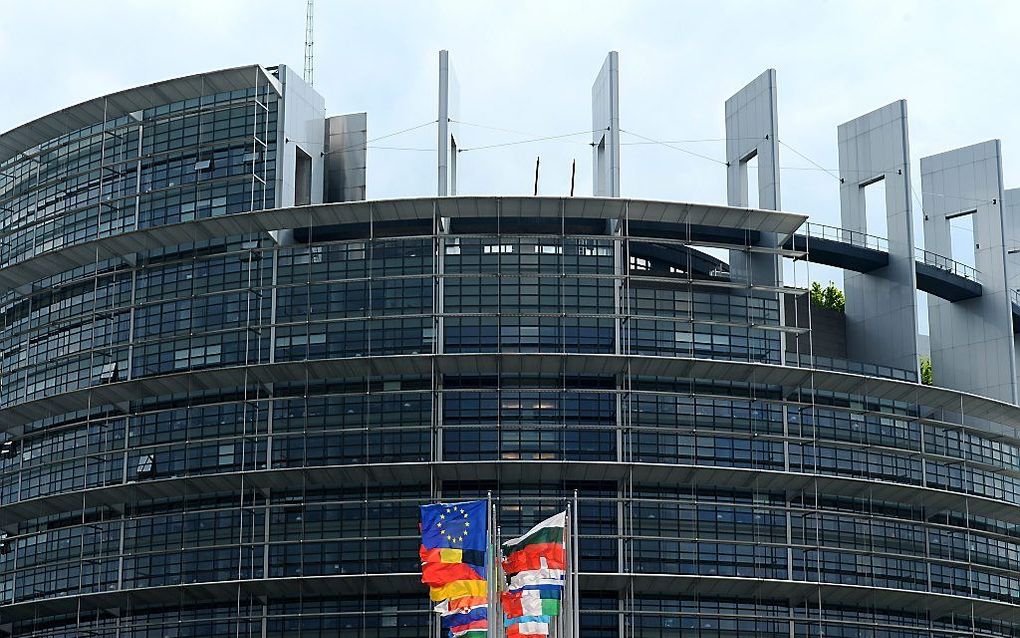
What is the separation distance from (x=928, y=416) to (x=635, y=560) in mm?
20191

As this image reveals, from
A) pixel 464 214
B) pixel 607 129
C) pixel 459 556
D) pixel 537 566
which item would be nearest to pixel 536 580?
pixel 537 566

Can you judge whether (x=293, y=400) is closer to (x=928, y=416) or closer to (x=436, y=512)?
(x=436, y=512)

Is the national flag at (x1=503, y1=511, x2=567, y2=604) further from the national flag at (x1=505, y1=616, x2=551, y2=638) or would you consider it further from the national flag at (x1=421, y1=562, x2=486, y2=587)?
the national flag at (x1=421, y1=562, x2=486, y2=587)

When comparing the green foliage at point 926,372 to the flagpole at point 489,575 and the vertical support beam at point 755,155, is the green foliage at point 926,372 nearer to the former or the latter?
the vertical support beam at point 755,155

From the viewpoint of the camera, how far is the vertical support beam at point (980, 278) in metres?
102

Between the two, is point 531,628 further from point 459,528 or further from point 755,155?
point 755,155

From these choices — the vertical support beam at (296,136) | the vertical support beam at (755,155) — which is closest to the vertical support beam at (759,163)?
the vertical support beam at (755,155)

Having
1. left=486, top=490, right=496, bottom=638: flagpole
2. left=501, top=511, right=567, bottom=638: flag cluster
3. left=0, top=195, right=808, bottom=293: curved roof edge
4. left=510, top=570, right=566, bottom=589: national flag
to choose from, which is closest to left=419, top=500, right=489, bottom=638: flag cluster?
left=486, top=490, right=496, bottom=638: flagpole

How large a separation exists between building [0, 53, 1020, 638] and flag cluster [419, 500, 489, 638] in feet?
63.2

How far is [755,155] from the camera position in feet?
326

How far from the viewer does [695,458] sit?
9012 centimetres

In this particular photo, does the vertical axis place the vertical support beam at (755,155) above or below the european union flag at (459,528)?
above

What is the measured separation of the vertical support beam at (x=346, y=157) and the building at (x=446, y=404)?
146mm

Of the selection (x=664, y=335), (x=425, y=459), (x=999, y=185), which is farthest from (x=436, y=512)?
(x=999, y=185)
